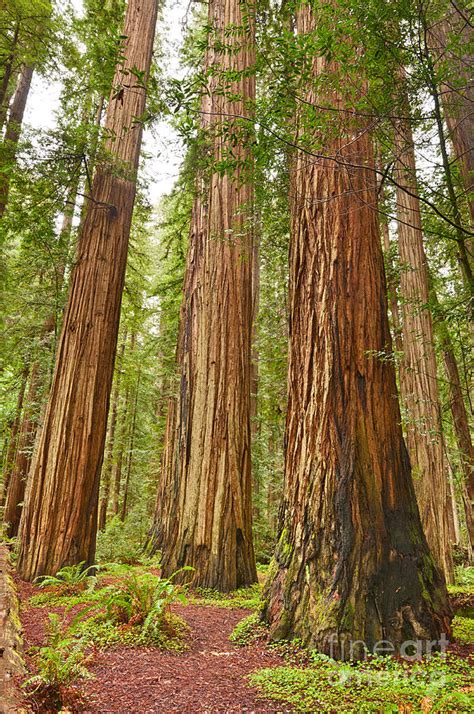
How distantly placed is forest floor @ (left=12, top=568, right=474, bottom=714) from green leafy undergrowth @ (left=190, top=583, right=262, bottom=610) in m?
1.50

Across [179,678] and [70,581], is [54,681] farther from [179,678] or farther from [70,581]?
[70,581]

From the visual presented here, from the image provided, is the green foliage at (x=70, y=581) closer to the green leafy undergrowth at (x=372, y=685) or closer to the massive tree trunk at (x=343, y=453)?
the massive tree trunk at (x=343, y=453)

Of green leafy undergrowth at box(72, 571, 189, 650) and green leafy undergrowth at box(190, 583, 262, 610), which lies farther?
green leafy undergrowth at box(190, 583, 262, 610)

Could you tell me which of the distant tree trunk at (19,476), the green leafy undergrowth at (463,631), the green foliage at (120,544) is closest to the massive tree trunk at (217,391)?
the green leafy undergrowth at (463,631)

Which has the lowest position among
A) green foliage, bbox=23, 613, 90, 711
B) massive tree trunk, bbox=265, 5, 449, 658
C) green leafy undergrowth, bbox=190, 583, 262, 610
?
green leafy undergrowth, bbox=190, 583, 262, 610

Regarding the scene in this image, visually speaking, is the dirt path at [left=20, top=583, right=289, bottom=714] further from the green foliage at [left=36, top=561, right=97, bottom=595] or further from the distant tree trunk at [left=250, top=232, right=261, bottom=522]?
the distant tree trunk at [left=250, top=232, right=261, bottom=522]

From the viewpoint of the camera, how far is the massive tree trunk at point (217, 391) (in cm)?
633

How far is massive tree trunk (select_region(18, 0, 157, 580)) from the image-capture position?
623 cm

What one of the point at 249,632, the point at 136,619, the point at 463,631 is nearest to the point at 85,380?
the point at 136,619

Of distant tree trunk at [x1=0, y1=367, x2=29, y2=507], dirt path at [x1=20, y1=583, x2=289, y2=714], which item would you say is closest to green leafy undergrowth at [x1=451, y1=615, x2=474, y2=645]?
dirt path at [x1=20, y1=583, x2=289, y2=714]

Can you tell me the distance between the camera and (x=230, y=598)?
19.3 feet

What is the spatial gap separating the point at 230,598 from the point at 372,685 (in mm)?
3507

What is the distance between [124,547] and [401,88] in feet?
36.2

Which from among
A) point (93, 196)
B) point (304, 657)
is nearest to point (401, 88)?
point (304, 657)
